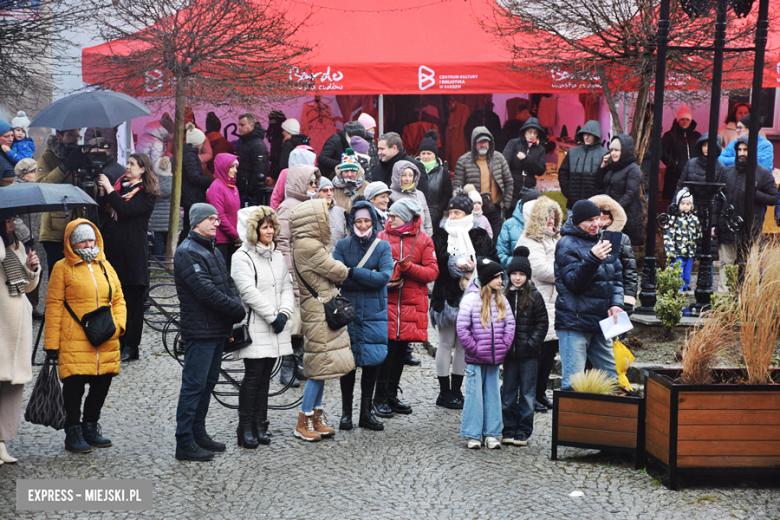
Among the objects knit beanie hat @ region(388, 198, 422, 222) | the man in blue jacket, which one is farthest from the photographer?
the man in blue jacket

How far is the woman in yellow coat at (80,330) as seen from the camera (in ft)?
20.0

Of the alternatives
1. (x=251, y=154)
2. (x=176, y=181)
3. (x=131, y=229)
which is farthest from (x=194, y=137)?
(x=131, y=229)

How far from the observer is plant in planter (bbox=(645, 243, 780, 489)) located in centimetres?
543

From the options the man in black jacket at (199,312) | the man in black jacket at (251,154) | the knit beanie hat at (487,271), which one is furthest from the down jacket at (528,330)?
the man in black jacket at (251,154)

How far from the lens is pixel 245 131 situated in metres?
12.8

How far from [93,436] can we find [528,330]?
339 centimetres

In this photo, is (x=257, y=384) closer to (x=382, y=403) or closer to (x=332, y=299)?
(x=332, y=299)

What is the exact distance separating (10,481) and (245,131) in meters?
7.93

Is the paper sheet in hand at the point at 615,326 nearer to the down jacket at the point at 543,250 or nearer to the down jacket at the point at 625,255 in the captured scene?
the down jacket at the point at 625,255

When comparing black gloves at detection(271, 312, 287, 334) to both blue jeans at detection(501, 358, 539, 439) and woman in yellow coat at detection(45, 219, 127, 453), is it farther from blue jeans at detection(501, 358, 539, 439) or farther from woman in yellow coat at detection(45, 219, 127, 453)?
blue jeans at detection(501, 358, 539, 439)

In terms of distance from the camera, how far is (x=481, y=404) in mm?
6453

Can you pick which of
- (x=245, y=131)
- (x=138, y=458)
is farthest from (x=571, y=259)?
(x=245, y=131)

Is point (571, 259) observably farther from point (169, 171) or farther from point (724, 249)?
point (169, 171)

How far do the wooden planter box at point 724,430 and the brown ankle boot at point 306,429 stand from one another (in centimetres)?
264
